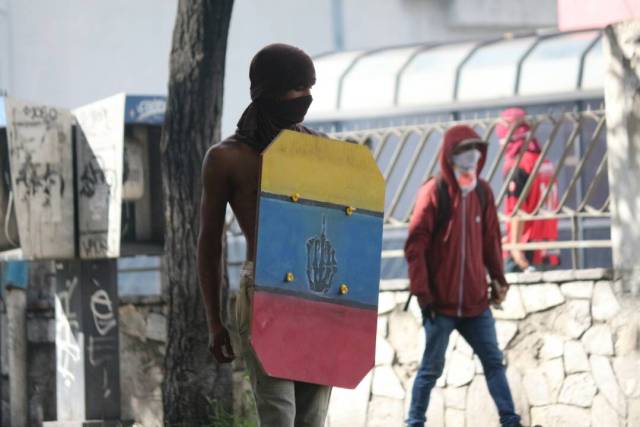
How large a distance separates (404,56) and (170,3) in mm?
6590

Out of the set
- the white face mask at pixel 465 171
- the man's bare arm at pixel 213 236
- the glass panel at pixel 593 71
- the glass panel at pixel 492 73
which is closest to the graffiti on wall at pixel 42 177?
the white face mask at pixel 465 171

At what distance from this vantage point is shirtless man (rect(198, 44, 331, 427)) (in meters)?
4.85

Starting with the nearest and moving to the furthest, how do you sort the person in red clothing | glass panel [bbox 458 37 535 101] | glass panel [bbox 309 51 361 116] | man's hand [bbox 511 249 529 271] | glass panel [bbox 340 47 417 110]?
the person in red clothing → man's hand [bbox 511 249 529 271] → glass panel [bbox 458 37 535 101] → glass panel [bbox 340 47 417 110] → glass panel [bbox 309 51 361 116]

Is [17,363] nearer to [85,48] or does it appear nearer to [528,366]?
[528,366]

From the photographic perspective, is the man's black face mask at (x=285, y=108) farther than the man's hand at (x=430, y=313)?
No

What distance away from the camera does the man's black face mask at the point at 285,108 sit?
495 cm

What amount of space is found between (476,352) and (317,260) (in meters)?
4.32

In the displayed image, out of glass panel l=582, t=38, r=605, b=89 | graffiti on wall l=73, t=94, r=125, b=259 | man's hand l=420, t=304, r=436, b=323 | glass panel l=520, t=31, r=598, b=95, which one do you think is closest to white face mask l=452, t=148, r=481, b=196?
man's hand l=420, t=304, r=436, b=323

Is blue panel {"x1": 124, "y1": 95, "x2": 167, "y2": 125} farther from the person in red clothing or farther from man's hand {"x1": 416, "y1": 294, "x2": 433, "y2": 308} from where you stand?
man's hand {"x1": 416, "y1": 294, "x2": 433, "y2": 308}

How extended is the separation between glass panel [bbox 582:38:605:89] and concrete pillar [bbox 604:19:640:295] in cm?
640

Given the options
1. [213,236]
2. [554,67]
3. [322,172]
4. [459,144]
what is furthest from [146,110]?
[322,172]

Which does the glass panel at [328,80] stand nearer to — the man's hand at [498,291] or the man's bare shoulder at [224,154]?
the man's hand at [498,291]

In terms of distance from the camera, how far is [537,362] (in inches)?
385

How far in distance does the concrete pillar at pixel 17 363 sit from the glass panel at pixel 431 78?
544cm
